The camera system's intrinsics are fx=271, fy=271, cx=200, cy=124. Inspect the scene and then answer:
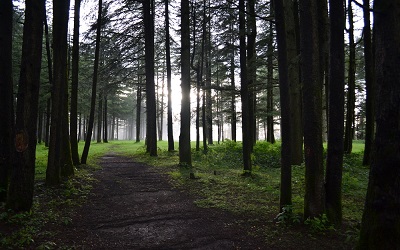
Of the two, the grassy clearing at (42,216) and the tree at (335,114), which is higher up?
the tree at (335,114)

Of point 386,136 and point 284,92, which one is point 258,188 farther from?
point 386,136

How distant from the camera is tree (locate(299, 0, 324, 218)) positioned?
5160mm

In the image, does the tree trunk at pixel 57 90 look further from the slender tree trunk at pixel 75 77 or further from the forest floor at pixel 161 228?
the slender tree trunk at pixel 75 77

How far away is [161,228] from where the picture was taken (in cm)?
538

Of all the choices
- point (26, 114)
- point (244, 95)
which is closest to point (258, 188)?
point (244, 95)

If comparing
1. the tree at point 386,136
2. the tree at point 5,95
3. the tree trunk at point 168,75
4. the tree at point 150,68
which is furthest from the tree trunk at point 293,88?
A: the tree at point 5,95

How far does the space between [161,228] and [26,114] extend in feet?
11.9

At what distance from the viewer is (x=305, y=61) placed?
527cm

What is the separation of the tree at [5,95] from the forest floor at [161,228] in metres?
2.10

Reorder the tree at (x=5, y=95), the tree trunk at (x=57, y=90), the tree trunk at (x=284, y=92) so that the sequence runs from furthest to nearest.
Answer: the tree trunk at (x=57, y=90)
the tree at (x=5, y=95)
the tree trunk at (x=284, y=92)

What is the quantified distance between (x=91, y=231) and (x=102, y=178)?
545 cm

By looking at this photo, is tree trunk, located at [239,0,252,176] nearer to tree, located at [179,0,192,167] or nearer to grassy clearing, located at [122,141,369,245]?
grassy clearing, located at [122,141,369,245]

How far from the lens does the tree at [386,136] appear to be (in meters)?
3.14

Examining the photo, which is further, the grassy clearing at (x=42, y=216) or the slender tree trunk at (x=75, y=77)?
the slender tree trunk at (x=75, y=77)
